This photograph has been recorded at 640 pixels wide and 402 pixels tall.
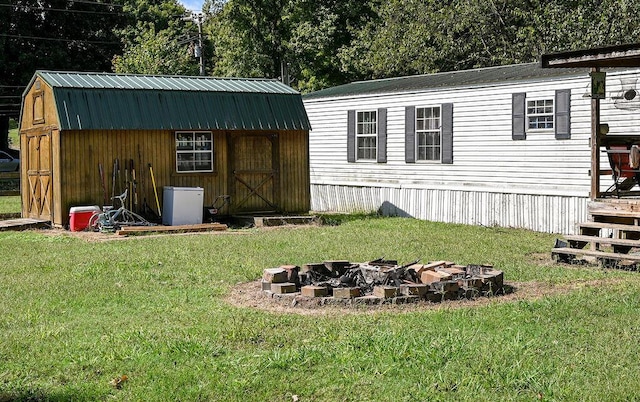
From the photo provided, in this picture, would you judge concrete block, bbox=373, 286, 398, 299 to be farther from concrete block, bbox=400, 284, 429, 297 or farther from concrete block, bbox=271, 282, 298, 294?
concrete block, bbox=271, 282, 298, 294

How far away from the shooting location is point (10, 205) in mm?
24859

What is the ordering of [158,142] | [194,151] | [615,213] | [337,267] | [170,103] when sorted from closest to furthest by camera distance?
[337,267], [615,213], [158,142], [170,103], [194,151]

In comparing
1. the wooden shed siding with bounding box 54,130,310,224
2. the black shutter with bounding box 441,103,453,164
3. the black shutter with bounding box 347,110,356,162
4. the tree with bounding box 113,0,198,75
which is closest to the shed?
the wooden shed siding with bounding box 54,130,310,224

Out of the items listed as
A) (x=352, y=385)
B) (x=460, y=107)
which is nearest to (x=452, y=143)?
(x=460, y=107)

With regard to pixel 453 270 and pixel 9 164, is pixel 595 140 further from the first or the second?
pixel 9 164

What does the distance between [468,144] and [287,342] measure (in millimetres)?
11914

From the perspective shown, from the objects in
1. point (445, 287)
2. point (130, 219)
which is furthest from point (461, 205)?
point (445, 287)

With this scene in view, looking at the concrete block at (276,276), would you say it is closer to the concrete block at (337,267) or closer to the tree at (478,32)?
the concrete block at (337,267)

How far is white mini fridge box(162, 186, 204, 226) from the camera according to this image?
1795 cm

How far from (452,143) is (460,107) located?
2.67ft

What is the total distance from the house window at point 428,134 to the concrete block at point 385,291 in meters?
10.6

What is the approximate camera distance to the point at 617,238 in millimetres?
12164

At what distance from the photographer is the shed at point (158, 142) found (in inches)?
696

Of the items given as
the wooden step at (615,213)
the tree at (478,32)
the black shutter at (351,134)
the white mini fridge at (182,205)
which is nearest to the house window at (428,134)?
the black shutter at (351,134)
